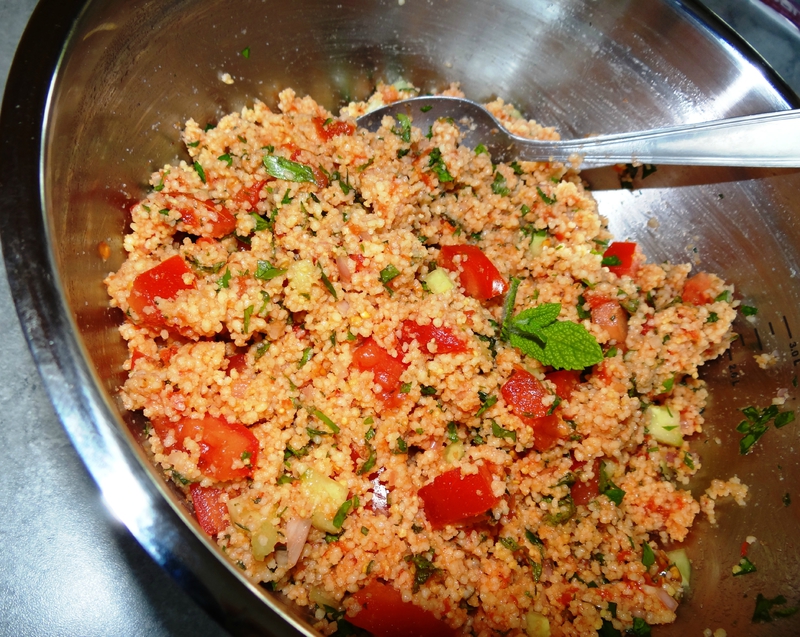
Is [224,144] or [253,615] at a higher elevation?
[224,144]

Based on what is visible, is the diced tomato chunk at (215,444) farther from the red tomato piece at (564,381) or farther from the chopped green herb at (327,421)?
the red tomato piece at (564,381)

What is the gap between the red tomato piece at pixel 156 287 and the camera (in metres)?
1.71

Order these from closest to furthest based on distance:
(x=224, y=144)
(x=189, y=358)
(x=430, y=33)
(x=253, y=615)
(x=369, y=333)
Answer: (x=253, y=615)
(x=189, y=358)
(x=369, y=333)
(x=224, y=144)
(x=430, y=33)

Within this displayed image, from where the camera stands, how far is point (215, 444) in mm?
1690

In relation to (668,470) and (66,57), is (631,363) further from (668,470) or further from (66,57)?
(66,57)

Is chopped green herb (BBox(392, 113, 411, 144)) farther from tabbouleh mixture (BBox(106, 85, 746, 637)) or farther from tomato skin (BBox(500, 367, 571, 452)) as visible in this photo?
tomato skin (BBox(500, 367, 571, 452))

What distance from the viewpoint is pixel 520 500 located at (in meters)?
1.96

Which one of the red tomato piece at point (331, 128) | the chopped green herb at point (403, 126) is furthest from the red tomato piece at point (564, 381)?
the red tomato piece at point (331, 128)

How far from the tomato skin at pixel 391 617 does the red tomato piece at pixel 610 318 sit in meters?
1.17

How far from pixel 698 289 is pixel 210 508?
6.36 ft

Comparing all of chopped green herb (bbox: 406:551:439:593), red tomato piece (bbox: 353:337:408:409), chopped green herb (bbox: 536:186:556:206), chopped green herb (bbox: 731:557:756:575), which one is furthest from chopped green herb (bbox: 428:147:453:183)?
chopped green herb (bbox: 731:557:756:575)

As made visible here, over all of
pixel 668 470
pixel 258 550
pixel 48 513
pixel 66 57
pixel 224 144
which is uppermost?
pixel 66 57

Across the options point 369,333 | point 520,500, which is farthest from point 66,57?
point 520,500

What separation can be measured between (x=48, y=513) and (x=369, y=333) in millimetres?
1310
